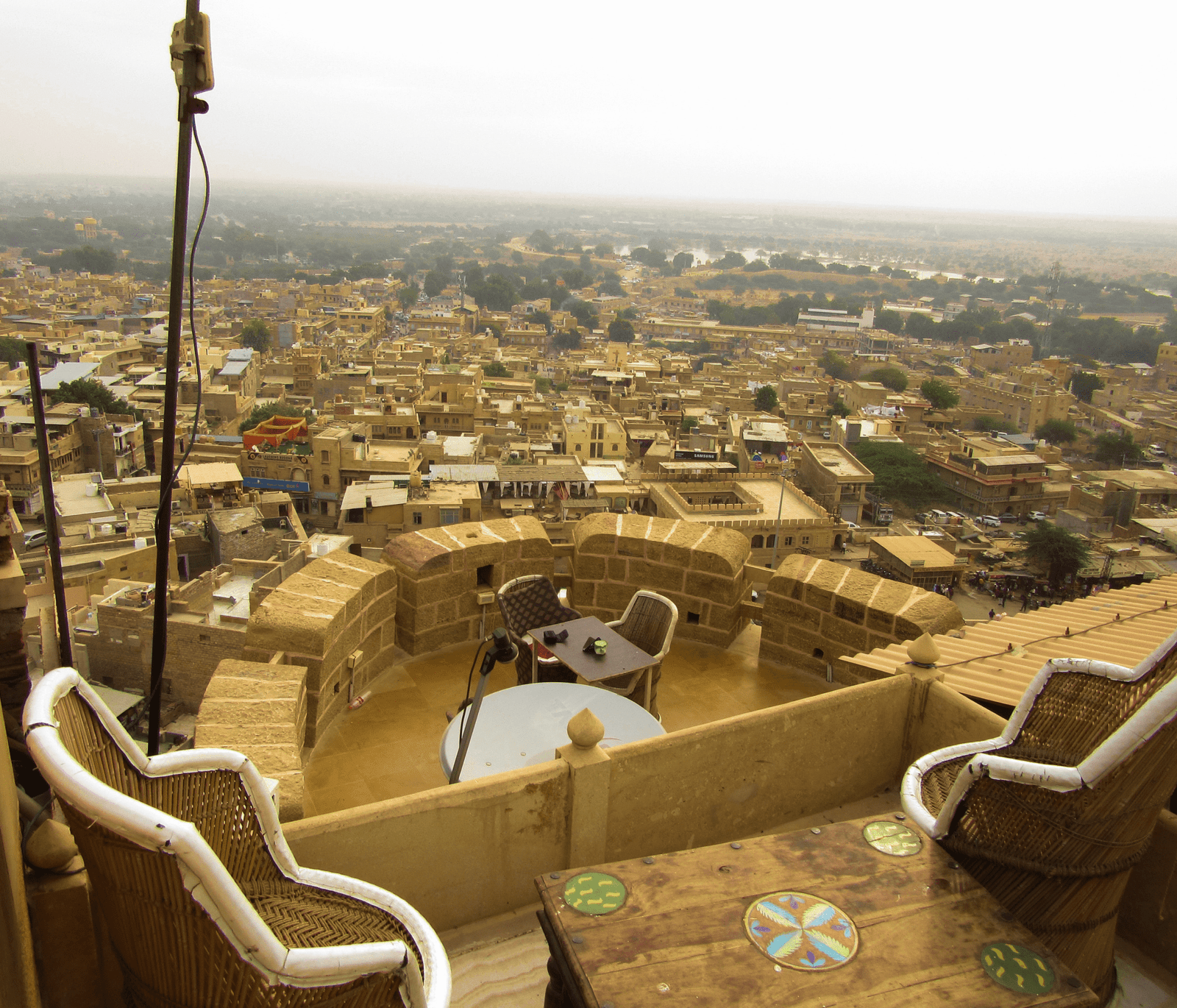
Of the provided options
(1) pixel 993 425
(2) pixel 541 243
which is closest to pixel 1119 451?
(1) pixel 993 425

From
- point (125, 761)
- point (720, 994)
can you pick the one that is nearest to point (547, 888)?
point (720, 994)

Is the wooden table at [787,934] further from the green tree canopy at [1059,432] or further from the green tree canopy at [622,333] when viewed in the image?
the green tree canopy at [622,333]

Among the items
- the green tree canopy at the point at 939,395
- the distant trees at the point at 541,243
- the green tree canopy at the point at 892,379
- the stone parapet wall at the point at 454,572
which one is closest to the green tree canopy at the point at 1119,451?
→ the green tree canopy at the point at 939,395

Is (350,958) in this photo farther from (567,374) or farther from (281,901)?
(567,374)

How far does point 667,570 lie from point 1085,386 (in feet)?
224

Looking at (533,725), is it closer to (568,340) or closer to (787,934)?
(787,934)

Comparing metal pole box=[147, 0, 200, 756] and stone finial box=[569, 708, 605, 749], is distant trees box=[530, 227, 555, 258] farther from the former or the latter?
stone finial box=[569, 708, 605, 749]

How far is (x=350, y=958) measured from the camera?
198cm

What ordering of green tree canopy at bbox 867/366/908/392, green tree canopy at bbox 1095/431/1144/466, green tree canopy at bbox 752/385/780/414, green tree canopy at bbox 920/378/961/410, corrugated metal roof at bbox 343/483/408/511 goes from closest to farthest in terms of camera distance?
corrugated metal roof at bbox 343/483/408/511 → green tree canopy at bbox 1095/431/1144/466 → green tree canopy at bbox 752/385/780/414 → green tree canopy at bbox 920/378/961/410 → green tree canopy at bbox 867/366/908/392

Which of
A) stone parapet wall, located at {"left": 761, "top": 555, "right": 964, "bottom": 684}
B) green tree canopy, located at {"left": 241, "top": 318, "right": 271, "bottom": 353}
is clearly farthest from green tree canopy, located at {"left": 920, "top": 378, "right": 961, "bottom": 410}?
stone parapet wall, located at {"left": 761, "top": 555, "right": 964, "bottom": 684}

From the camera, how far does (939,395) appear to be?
2272 inches

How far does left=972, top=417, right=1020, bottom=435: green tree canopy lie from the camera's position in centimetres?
5400

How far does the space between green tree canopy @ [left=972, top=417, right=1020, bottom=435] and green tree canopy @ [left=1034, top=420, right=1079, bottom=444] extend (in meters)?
1.56

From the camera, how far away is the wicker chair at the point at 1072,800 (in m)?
2.65
